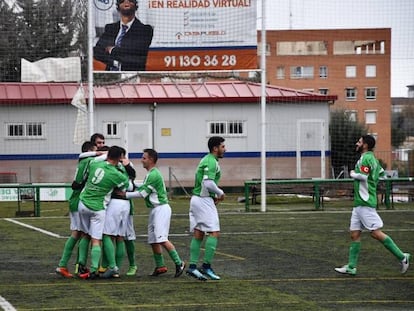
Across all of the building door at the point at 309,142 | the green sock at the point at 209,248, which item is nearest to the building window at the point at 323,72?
the building door at the point at 309,142

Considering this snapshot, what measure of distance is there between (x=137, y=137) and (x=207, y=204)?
92.8ft

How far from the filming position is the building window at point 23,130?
40.2 m

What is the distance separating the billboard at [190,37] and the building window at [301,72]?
2592 inches

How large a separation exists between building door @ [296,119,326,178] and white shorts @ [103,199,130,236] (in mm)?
28497

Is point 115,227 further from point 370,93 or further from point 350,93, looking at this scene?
point 370,93

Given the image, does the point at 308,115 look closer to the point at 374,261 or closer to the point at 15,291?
the point at 374,261

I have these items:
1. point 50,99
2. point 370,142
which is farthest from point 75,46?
point 370,142

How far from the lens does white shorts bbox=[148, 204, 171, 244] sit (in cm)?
1288

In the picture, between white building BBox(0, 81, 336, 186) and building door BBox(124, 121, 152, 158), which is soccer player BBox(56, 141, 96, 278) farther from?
building door BBox(124, 121, 152, 158)

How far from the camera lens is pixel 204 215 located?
42.4 ft

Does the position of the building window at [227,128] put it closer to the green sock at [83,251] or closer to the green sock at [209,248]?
the green sock at [83,251]

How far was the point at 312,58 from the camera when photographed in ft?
307

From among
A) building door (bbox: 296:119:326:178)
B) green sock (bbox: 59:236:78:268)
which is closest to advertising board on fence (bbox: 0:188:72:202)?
building door (bbox: 296:119:326:178)

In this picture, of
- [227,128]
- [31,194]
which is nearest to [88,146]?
[31,194]
